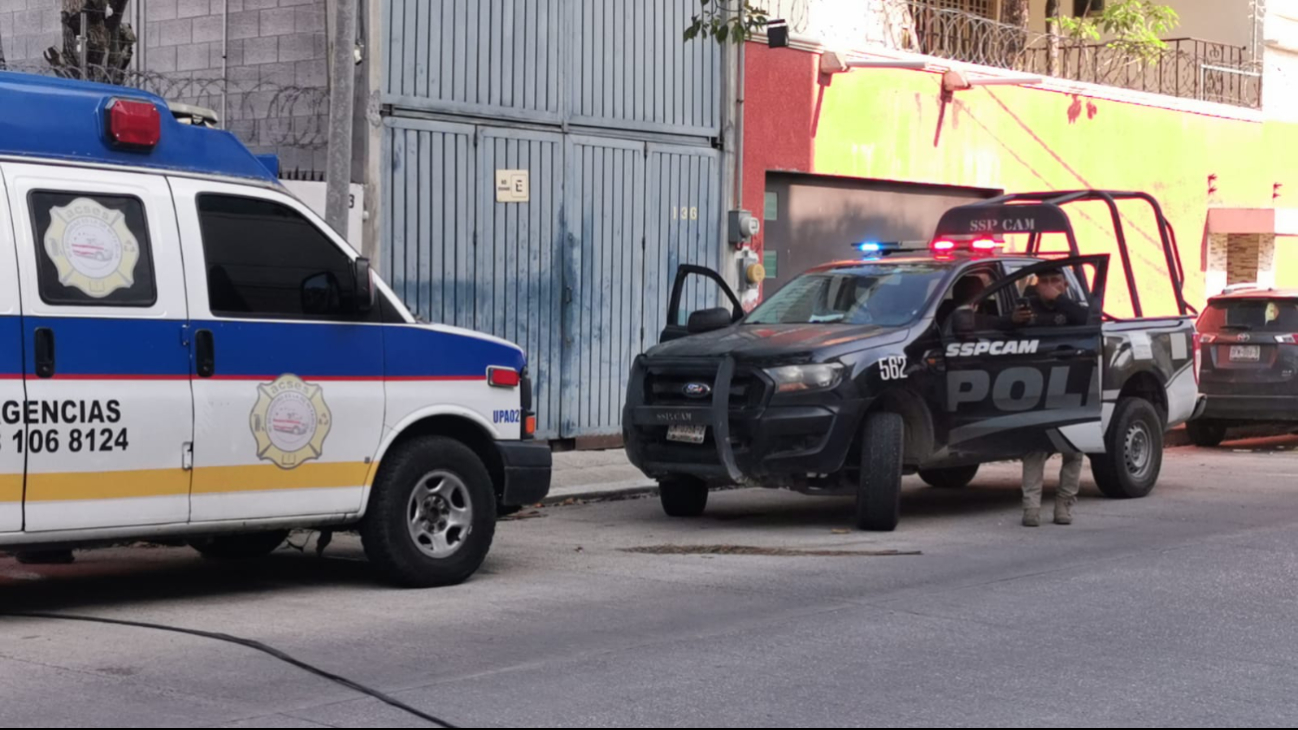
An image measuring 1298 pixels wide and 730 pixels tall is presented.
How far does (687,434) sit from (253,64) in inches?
263

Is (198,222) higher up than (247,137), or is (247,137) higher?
(247,137)

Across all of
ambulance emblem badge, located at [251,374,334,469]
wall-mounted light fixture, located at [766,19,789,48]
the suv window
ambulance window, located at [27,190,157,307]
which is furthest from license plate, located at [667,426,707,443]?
the suv window

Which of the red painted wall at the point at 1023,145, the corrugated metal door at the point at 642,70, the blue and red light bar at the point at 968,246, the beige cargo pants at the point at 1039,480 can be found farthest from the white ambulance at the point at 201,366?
the red painted wall at the point at 1023,145

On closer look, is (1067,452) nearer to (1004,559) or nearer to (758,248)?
(1004,559)

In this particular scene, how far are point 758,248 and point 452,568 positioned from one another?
403 inches

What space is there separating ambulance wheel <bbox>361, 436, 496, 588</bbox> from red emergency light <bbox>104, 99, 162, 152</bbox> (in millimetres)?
2078

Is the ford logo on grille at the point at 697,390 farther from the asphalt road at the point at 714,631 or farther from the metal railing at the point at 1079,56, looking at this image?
the metal railing at the point at 1079,56

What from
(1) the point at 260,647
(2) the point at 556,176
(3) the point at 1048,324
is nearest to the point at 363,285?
(1) the point at 260,647

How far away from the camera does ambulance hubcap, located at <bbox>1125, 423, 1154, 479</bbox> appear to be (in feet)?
45.8

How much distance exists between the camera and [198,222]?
8602 millimetres

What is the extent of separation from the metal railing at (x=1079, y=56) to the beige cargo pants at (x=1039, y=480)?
974 cm

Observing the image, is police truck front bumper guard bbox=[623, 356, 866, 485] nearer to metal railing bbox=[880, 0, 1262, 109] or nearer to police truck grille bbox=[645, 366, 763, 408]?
police truck grille bbox=[645, 366, 763, 408]

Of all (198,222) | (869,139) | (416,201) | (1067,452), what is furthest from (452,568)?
(869,139)

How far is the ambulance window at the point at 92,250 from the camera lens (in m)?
8.02
